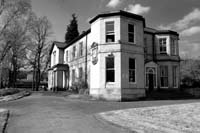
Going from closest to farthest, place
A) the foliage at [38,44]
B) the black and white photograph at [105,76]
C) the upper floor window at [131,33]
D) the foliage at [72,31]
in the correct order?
the black and white photograph at [105,76], the upper floor window at [131,33], the foliage at [38,44], the foliage at [72,31]

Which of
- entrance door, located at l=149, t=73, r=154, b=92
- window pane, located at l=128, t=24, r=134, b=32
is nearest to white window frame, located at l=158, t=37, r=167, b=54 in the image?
entrance door, located at l=149, t=73, r=154, b=92

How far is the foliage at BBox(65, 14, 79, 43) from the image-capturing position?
50759mm

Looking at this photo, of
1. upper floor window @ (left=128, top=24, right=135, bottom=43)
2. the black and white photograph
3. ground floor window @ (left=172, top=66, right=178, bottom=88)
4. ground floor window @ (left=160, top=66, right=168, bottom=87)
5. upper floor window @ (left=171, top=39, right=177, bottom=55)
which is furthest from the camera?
upper floor window @ (left=171, top=39, right=177, bottom=55)

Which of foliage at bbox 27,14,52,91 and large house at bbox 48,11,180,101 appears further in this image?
foliage at bbox 27,14,52,91

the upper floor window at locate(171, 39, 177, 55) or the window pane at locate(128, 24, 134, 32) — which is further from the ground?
the window pane at locate(128, 24, 134, 32)

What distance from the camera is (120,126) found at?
6.45 m

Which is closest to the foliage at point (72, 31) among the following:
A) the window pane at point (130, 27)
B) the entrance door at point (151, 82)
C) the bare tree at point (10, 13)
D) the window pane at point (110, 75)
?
the bare tree at point (10, 13)

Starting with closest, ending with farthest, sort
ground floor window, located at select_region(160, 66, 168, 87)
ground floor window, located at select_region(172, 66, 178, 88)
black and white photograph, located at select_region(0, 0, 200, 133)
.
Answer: black and white photograph, located at select_region(0, 0, 200, 133) → ground floor window, located at select_region(160, 66, 168, 87) → ground floor window, located at select_region(172, 66, 178, 88)

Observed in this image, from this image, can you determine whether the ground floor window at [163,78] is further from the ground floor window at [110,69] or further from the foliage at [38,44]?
the foliage at [38,44]

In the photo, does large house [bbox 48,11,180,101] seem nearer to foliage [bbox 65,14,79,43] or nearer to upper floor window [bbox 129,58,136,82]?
upper floor window [bbox 129,58,136,82]

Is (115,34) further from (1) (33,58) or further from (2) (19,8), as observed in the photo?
(1) (33,58)

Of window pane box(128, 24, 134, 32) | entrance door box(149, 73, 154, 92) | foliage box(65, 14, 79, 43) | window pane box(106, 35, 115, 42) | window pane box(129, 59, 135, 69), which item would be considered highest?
foliage box(65, 14, 79, 43)

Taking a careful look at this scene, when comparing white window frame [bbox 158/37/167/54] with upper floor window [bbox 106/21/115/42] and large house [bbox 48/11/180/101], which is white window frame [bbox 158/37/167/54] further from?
upper floor window [bbox 106/21/115/42]

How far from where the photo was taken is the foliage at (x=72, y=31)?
50759 mm
